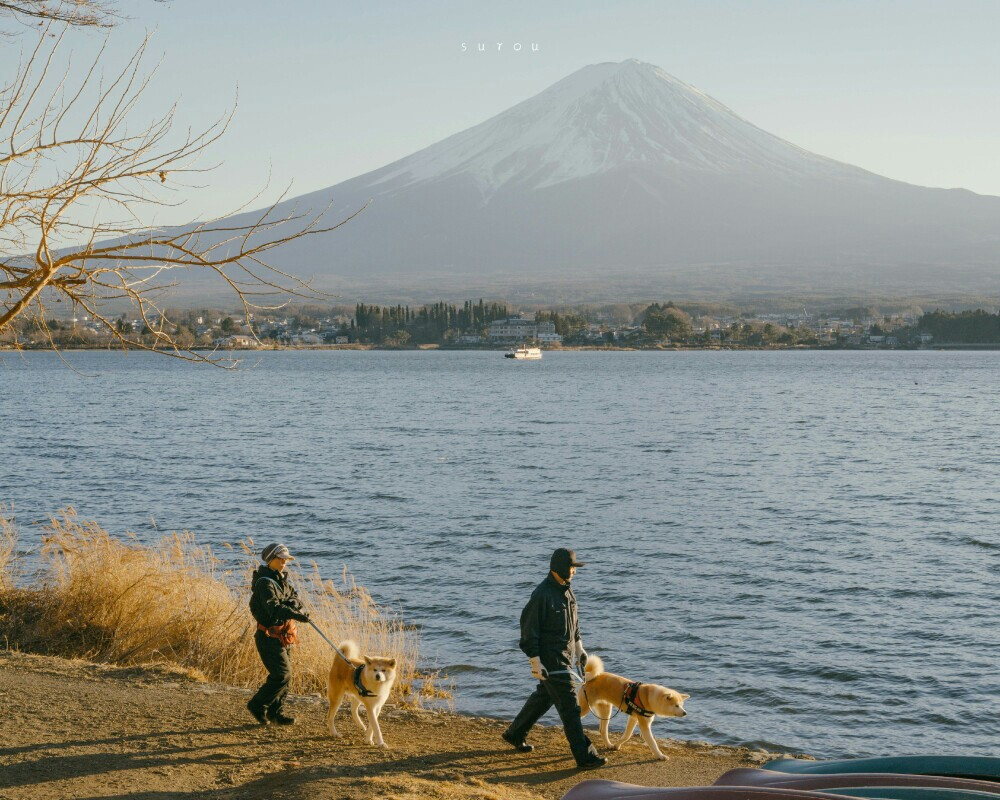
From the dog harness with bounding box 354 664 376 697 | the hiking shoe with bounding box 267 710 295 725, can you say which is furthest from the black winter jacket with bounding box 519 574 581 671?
the hiking shoe with bounding box 267 710 295 725

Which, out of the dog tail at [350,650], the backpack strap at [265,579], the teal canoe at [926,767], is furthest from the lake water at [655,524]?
the teal canoe at [926,767]

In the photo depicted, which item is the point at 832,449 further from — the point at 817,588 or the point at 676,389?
the point at 676,389

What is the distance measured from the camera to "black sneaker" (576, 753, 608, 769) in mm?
9789

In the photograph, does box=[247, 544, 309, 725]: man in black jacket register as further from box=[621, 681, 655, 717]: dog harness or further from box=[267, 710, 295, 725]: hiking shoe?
box=[621, 681, 655, 717]: dog harness

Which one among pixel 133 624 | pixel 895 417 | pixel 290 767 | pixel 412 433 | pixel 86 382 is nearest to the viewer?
pixel 290 767

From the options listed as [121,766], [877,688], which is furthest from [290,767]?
[877,688]

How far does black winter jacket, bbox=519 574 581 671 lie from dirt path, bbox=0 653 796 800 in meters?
1.09

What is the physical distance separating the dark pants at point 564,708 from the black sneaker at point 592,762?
25 millimetres

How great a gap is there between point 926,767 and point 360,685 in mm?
6106

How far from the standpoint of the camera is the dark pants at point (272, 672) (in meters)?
9.70


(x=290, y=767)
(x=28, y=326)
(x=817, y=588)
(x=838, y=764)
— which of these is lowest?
(x=817, y=588)

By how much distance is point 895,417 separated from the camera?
249 ft

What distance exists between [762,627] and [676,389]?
91889 mm

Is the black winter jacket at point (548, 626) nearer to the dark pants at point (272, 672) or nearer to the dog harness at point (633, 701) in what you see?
the dog harness at point (633, 701)
